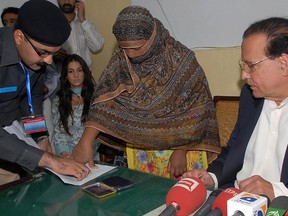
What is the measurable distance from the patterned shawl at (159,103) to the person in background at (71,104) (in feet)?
4.08

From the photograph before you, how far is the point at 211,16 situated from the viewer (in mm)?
3047

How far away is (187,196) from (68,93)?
2.70 meters

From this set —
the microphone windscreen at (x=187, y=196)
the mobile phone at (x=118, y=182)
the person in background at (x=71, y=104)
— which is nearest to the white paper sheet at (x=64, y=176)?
the mobile phone at (x=118, y=182)

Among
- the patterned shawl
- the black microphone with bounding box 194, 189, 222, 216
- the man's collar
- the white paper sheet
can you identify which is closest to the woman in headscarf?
the patterned shawl

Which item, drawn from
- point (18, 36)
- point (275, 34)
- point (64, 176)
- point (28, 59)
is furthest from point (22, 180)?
point (275, 34)

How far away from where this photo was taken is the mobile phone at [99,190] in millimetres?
1571

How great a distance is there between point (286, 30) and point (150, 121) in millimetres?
1090

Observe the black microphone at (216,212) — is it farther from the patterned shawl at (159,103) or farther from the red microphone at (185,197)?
the patterned shawl at (159,103)

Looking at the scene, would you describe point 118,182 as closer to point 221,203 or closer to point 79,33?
point 221,203

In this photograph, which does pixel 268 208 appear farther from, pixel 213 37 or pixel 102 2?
pixel 102 2

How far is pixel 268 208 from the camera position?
0.87 meters

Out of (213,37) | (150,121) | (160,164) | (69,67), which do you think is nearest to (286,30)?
(150,121)

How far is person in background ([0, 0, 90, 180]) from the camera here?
1.73 meters

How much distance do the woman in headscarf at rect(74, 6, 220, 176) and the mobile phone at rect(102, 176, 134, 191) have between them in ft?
1.88
